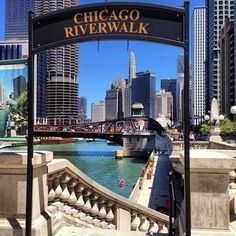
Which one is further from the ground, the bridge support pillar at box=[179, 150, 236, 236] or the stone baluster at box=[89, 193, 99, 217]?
the bridge support pillar at box=[179, 150, 236, 236]

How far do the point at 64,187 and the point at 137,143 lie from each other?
113 meters

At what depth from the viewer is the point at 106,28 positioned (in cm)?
539

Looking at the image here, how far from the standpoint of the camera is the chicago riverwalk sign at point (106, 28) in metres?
5.22

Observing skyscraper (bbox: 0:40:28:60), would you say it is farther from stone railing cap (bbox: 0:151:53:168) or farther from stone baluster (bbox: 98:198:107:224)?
stone railing cap (bbox: 0:151:53:168)

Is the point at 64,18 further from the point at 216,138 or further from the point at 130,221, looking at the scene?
the point at 216,138

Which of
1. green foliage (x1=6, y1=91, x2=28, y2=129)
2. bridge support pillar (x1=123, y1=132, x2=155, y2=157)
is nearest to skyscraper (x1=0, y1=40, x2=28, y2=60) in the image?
bridge support pillar (x1=123, y1=132, x2=155, y2=157)

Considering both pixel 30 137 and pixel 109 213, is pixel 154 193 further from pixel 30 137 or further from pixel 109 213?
pixel 30 137

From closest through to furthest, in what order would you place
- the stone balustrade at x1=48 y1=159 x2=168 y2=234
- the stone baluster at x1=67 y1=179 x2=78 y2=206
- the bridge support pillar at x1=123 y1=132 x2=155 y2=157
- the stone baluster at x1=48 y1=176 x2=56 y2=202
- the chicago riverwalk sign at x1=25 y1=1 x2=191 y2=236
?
the chicago riverwalk sign at x1=25 y1=1 x2=191 y2=236, the stone baluster at x1=48 y1=176 x2=56 y2=202, the stone balustrade at x1=48 y1=159 x2=168 y2=234, the stone baluster at x1=67 y1=179 x2=78 y2=206, the bridge support pillar at x1=123 y1=132 x2=155 y2=157

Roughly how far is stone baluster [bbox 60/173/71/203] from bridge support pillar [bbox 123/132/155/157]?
4342 inches

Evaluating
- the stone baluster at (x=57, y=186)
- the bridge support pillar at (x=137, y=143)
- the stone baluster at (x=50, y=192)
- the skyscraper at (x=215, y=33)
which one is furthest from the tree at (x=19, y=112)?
the skyscraper at (x=215, y=33)

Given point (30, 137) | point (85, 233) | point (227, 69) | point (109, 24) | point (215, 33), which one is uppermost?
point (215, 33)

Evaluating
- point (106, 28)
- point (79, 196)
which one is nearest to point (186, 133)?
point (106, 28)

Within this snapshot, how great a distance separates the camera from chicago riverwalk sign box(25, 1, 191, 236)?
5.22m

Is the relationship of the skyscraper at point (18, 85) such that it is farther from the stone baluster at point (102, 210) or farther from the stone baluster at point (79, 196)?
the stone baluster at point (79, 196)
